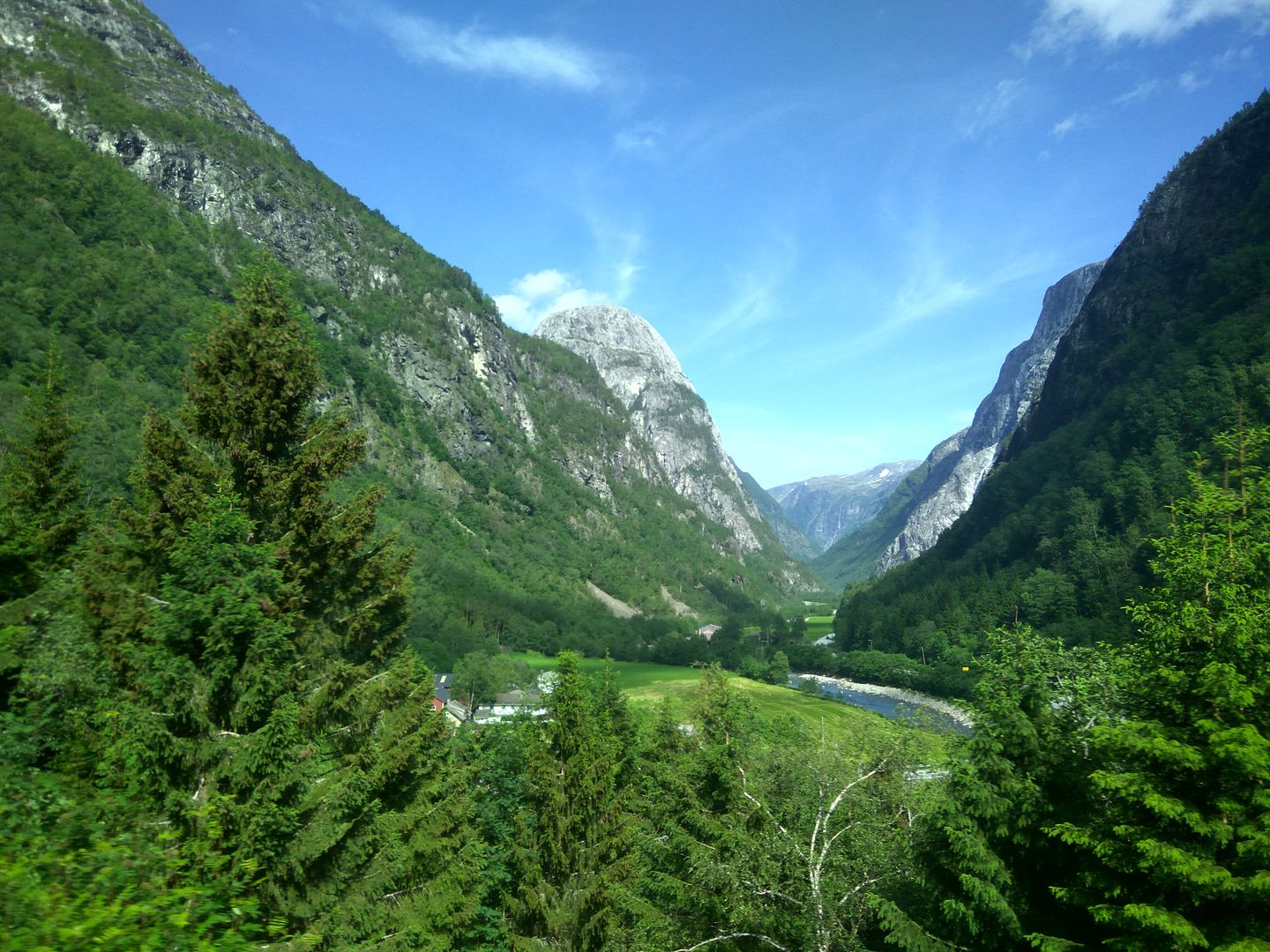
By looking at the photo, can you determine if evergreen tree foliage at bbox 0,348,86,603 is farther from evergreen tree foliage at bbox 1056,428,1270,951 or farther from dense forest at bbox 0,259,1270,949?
evergreen tree foliage at bbox 1056,428,1270,951

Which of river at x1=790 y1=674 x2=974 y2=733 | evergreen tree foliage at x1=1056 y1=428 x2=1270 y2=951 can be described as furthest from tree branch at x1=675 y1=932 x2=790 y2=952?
river at x1=790 y1=674 x2=974 y2=733

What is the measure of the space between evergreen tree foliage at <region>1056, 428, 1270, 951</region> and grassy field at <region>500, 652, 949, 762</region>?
4.40m

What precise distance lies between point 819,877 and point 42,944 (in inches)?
435

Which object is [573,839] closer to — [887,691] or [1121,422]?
[887,691]

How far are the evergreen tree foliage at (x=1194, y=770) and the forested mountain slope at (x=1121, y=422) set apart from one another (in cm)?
8890

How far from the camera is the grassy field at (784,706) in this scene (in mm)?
16734

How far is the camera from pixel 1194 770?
878 cm

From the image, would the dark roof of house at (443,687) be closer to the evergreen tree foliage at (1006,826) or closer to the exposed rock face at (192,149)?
the evergreen tree foliage at (1006,826)

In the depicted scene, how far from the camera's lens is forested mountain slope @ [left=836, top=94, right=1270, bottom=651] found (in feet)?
359

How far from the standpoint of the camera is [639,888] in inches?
732

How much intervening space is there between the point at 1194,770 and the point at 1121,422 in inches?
5990

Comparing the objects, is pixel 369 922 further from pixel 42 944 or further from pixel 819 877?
pixel 42 944

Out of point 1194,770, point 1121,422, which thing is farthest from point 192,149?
point 1121,422

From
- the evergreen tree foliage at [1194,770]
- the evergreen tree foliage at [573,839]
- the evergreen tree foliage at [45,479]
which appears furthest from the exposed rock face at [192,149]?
the evergreen tree foliage at [1194,770]
